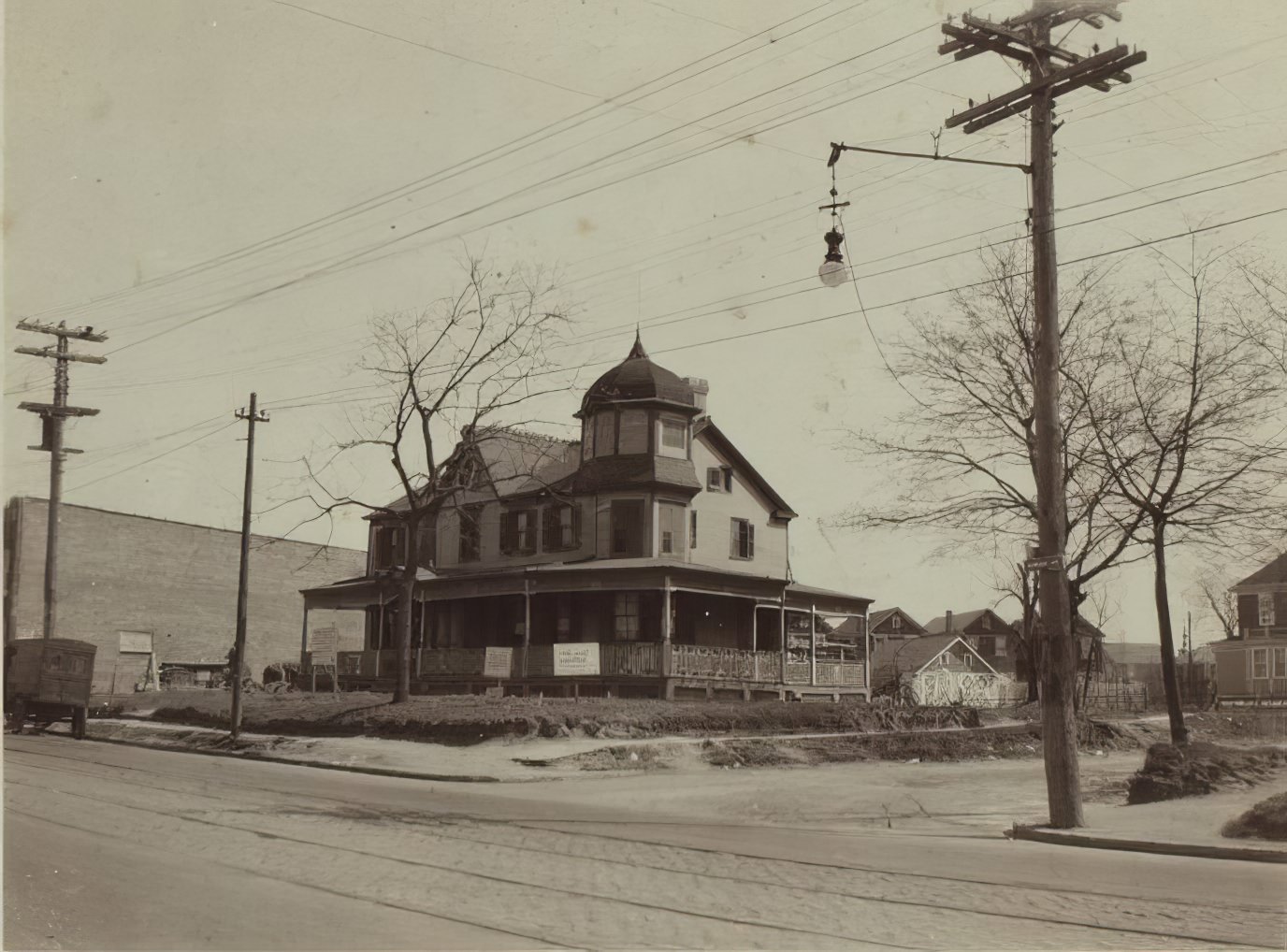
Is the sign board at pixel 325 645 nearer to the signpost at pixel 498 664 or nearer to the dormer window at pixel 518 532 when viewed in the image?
the signpost at pixel 498 664

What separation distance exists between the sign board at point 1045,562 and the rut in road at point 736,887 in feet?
18.0

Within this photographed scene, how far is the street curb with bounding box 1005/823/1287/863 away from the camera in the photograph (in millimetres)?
12461

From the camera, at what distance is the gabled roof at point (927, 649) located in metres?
65.9

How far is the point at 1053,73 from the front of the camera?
48.9 ft

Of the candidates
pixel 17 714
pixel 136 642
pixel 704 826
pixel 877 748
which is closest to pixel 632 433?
pixel 877 748

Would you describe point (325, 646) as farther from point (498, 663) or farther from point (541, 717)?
point (541, 717)

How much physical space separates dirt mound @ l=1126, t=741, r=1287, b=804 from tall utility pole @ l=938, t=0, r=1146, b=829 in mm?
3648

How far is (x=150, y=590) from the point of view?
58.1 meters

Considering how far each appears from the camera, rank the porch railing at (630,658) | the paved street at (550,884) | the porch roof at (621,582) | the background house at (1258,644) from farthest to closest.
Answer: the background house at (1258,644) → the porch roof at (621,582) → the porch railing at (630,658) → the paved street at (550,884)

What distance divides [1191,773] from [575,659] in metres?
18.8

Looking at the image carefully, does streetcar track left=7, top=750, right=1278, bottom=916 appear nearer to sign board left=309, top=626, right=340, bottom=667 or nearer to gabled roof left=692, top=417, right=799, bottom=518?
sign board left=309, top=626, right=340, bottom=667

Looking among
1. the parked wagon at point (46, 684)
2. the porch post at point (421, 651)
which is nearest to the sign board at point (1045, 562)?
the parked wagon at point (46, 684)

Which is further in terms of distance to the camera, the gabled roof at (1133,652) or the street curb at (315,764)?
the gabled roof at (1133,652)

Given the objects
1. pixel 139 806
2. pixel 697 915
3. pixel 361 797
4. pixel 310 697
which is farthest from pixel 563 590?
pixel 697 915
